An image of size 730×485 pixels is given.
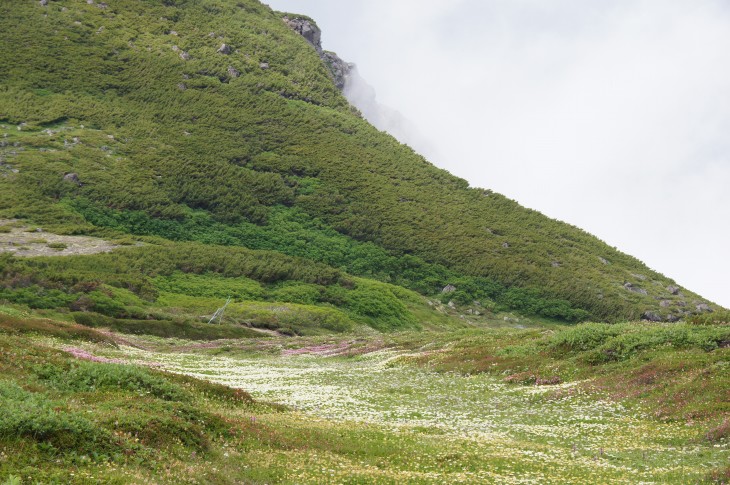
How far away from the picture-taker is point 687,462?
2053cm

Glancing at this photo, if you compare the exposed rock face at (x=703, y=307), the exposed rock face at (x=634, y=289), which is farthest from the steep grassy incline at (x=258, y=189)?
the exposed rock face at (x=703, y=307)

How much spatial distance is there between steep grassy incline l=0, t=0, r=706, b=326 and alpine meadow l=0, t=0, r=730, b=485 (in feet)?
2.26

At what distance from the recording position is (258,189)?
162875 mm

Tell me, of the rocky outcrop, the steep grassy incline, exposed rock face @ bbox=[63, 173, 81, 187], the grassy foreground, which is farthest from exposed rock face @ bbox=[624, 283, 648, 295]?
exposed rock face @ bbox=[63, 173, 81, 187]

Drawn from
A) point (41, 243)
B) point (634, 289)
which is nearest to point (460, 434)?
point (41, 243)

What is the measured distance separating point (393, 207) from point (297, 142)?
38.9 metres

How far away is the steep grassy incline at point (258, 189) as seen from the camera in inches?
5369

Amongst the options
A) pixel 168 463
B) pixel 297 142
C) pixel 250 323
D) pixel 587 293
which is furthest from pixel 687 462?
pixel 297 142

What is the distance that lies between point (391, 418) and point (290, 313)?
67981 mm

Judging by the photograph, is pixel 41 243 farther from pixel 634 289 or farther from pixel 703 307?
pixel 703 307

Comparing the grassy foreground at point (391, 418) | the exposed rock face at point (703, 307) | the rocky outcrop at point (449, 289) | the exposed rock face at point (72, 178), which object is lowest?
the grassy foreground at point (391, 418)

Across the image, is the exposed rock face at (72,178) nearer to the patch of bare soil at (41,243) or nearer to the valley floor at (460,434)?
the patch of bare soil at (41,243)

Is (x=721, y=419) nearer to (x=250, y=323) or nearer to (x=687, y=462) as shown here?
(x=687, y=462)

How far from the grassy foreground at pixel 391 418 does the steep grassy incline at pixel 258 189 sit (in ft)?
299
